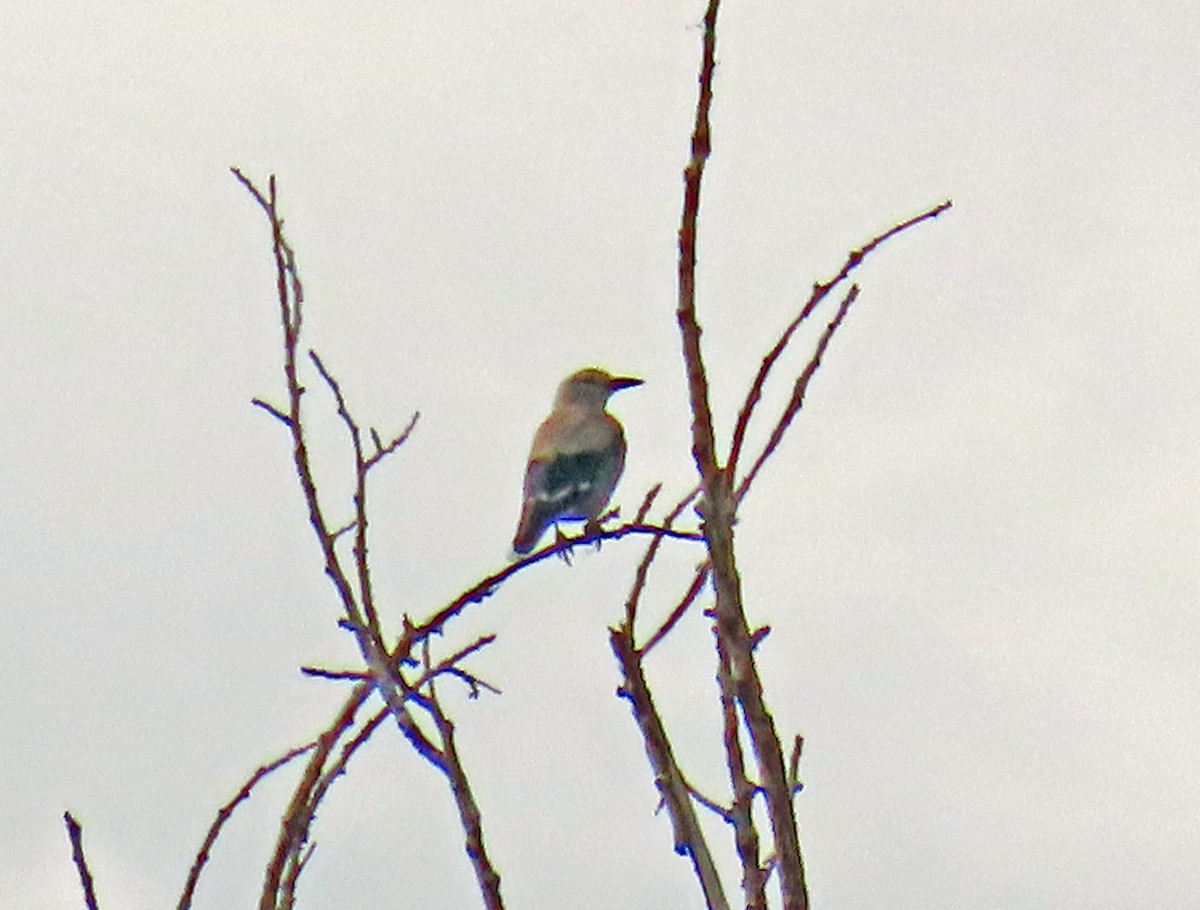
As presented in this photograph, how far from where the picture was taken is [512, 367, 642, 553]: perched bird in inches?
382

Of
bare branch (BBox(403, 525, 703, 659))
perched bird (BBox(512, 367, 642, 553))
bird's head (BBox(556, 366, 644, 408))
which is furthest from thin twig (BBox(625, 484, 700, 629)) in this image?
bird's head (BBox(556, 366, 644, 408))

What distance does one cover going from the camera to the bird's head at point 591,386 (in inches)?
453

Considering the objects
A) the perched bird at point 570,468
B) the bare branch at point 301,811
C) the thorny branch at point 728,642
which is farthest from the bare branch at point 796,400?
the perched bird at point 570,468

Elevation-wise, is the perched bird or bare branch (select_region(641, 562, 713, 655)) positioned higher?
the perched bird

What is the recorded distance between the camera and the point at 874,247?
3.13 meters

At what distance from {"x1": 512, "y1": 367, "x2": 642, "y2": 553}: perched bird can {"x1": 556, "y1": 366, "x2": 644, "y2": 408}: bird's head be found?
13cm

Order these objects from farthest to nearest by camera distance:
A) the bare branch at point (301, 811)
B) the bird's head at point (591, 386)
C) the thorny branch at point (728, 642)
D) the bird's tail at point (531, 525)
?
the bird's head at point (591, 386) < the bird's tail at point (531, 525) < the bare branch at point (301, 811) < the thorny branch at point (728, 642)

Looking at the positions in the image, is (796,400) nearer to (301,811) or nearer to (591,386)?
(301,811)

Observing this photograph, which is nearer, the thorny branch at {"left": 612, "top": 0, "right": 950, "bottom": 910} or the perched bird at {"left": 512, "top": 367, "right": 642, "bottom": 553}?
the thorny branch at {"left": 612, "top": 0, "right": 950, "bottom": 910}

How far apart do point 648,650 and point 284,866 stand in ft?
2.54

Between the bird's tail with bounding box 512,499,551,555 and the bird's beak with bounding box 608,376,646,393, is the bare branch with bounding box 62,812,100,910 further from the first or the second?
the bird's beak with bounding box 608,376,646,393

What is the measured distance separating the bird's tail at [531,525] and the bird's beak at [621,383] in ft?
6.98

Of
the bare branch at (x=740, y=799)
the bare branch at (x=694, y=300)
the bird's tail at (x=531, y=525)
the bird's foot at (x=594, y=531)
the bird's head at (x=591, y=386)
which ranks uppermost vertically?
the bird's head at (x=591, y=386)

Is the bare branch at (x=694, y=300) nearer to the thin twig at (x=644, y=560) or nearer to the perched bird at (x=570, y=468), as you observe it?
the thin twig at (x=644, y=560)
